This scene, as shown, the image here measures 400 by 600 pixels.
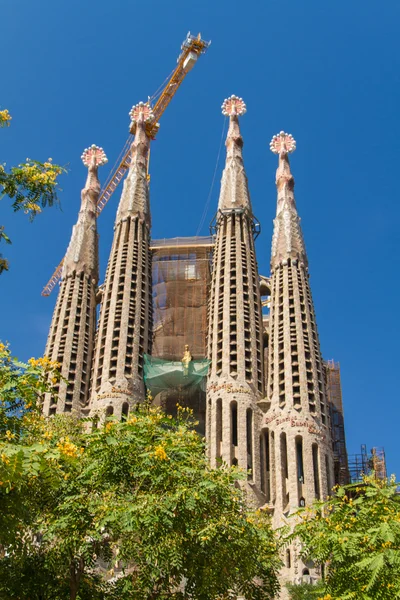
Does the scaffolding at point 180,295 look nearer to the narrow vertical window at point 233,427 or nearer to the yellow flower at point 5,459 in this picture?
the narrow vertical window at point 233,427

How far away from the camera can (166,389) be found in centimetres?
4909

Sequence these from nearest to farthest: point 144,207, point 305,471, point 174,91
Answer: point 305,471, point 144,207, point 174,91

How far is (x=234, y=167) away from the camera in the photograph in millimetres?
55688

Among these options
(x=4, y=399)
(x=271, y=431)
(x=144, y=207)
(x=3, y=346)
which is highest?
(x=144, y=207)

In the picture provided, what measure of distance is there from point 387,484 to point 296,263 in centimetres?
3287

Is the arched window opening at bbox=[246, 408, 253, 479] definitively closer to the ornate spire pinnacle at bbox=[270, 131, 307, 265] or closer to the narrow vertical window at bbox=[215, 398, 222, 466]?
the narrow vertical window at bbox=[215, 398, 222, 466]

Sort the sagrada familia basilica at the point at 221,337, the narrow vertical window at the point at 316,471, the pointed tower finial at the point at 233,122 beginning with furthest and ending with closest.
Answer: the pointed tower finial at the point at 233,122, the sagrada familia basilica at the point at 221,337, the narrow vertical window at the point at 316,471

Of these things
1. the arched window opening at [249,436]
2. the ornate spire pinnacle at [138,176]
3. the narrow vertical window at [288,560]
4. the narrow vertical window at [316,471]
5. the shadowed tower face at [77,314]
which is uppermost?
the ornate spire pinnacle at [138,176]

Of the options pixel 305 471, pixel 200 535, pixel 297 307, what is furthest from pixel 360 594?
pixel 297 307

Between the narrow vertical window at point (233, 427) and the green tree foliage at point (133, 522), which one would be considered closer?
the green tree foliage at point (133, 522)

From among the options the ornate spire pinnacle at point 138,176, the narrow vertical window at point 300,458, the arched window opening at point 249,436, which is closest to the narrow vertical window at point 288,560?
the narrow vertical window at point 300,458

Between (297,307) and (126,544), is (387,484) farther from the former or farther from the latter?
(297,307)

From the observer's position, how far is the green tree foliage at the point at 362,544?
14.8 meters

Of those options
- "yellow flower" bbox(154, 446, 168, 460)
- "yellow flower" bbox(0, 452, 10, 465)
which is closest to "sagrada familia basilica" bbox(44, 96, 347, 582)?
"yellow flower" bbox(154, 446, 168, 460)
